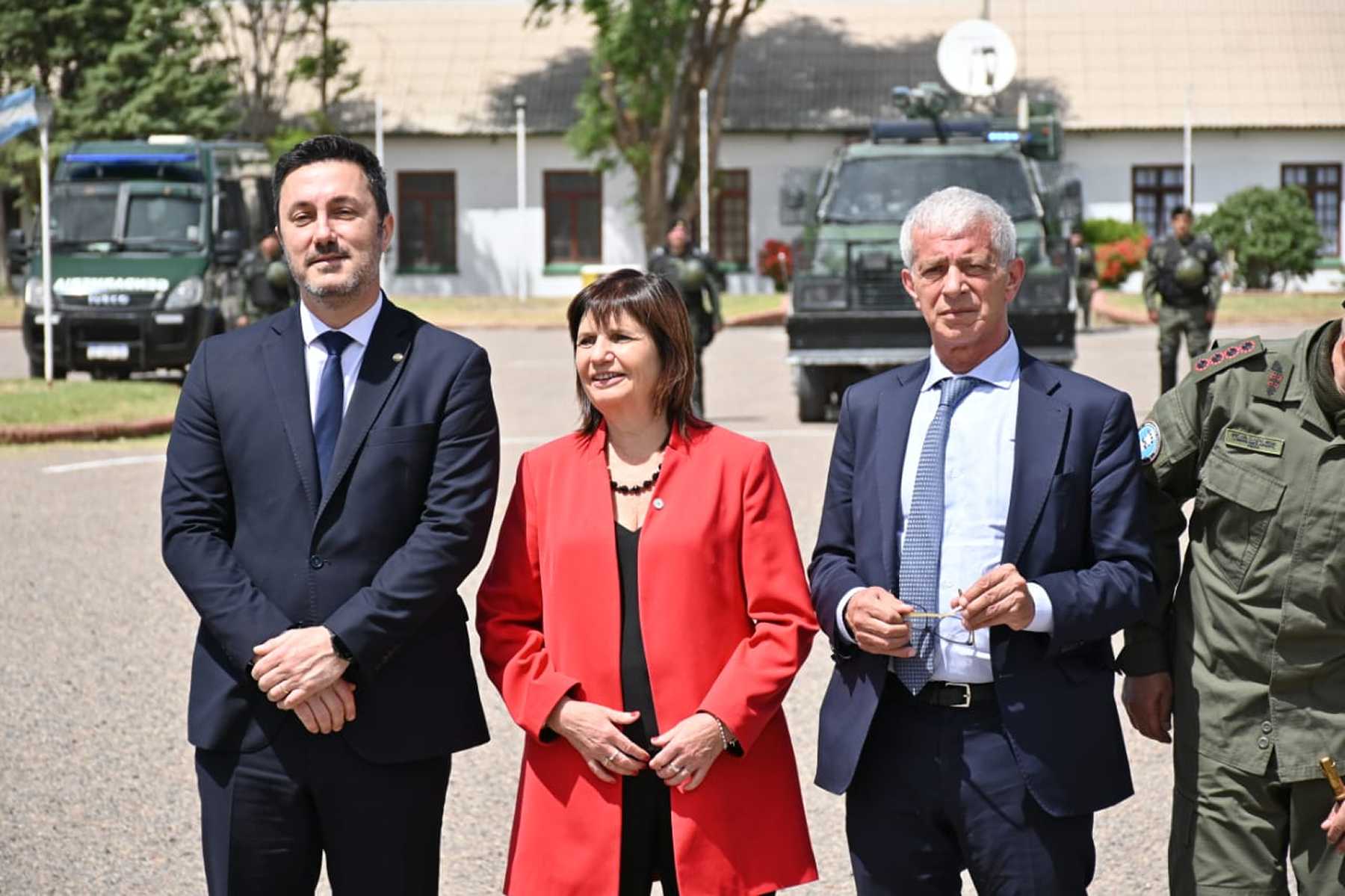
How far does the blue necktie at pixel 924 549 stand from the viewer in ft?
12.5

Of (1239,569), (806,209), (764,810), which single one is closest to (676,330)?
(764,810)

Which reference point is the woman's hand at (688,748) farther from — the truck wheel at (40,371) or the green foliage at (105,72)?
the green foliage at (105,72)

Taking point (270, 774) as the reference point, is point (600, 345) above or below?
above

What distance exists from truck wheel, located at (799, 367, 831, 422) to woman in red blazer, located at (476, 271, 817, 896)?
1367 cm

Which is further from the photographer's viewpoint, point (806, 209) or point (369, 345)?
point (806, 209)

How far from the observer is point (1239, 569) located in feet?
12.8

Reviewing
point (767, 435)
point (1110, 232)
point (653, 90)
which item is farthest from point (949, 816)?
point (1110, 232)

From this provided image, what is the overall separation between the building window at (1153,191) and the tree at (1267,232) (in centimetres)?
430

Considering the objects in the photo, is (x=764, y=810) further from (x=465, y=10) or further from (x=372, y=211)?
(x=465, y=10)

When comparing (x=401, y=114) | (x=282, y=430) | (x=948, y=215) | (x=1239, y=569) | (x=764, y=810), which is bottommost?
(x=764, y=810)

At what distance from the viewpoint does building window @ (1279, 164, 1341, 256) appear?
4734 cm

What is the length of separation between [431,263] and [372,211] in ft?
150

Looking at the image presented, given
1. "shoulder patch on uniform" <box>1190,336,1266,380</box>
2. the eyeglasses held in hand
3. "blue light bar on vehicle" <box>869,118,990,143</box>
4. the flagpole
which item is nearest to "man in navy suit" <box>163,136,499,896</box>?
the eyeglasses held in hand

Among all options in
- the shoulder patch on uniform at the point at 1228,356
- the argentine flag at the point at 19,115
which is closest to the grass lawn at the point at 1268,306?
the argentine flag at the point at 19,115
